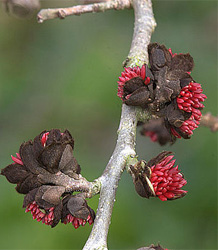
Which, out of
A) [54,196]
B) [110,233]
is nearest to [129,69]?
[54,196]

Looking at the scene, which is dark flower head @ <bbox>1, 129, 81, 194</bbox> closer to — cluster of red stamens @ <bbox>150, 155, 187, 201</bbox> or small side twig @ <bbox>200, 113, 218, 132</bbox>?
cluster of red stamens @ <bbox>150, 155, 187, 201</bbox>

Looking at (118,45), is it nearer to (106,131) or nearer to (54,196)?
(106,131)

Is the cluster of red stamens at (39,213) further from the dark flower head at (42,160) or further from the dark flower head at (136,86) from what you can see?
the dark flower head at (136,86)

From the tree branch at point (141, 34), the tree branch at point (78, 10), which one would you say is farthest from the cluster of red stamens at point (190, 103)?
the tree branch at point (78, 10)

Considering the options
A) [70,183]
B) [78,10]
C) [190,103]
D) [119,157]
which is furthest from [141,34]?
[70,183]

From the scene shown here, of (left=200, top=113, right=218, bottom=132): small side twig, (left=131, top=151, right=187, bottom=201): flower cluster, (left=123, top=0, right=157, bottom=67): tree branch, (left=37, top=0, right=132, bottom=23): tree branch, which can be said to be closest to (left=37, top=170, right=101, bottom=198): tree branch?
(left=131, top=151, right=187, bottom=201): flower cluster

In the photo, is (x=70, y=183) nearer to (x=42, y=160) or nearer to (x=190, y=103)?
(x=42, y=160)
